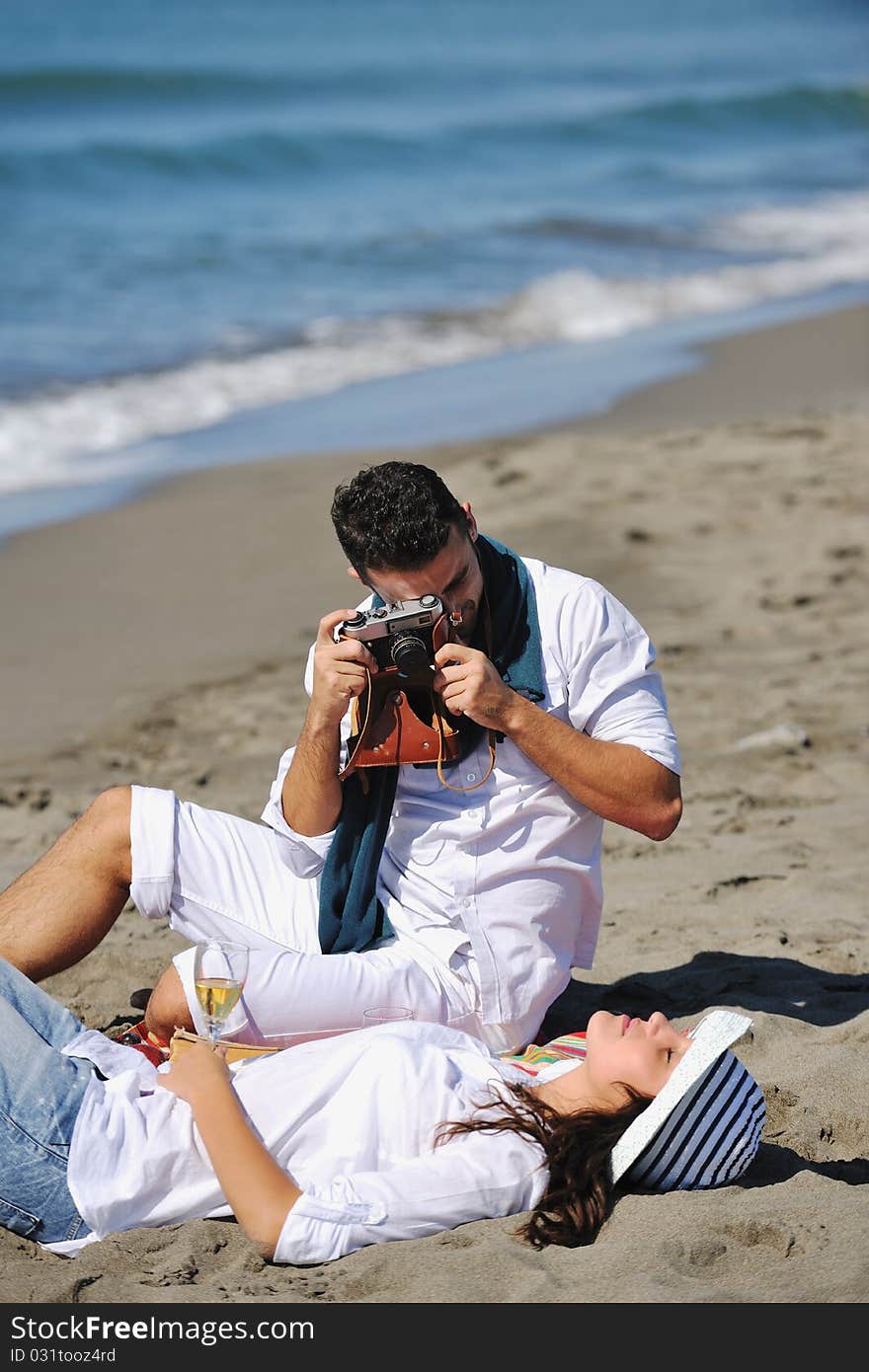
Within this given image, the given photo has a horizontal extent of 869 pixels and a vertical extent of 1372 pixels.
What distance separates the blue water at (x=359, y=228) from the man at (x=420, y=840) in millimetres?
5226

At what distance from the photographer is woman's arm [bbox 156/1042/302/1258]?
293 centimetres

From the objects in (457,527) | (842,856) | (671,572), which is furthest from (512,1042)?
(671,572)


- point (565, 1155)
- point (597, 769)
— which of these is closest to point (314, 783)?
point (597, 769)

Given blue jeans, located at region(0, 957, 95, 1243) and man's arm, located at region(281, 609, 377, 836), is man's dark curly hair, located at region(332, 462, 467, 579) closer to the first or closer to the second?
man's arm, located at region(281, 609, 377, 836)

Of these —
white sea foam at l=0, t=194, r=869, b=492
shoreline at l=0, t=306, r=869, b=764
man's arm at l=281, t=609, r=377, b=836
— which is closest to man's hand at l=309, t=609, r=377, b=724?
man's arm at l=281, t=609, r=377, b=836

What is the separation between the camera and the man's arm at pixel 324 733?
343 cm

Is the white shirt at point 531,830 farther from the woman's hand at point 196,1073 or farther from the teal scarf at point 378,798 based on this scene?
the woman's hand at point 196,1073

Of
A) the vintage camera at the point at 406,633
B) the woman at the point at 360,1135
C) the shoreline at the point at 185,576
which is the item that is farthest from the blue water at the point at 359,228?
the woman at the point at 360,1135

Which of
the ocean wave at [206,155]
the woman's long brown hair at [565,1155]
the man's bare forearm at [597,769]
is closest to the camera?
the woman's long brown hair at [565,1155]

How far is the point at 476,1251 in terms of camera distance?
2992 mm

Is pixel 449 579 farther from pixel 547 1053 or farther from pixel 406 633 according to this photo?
pixel 547 1053

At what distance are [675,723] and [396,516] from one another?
2877mm
